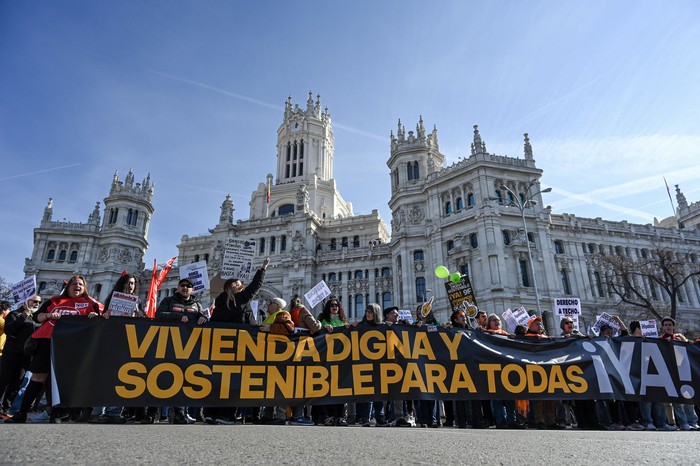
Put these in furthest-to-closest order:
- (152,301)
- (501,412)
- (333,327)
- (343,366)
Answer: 1. (152,301)
2. (501,412)
3. (333,327)
4. (343,366)

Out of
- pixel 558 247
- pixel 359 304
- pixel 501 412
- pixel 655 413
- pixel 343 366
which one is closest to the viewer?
pixel 343 366

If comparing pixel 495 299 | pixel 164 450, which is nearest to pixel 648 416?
pixel 164 450

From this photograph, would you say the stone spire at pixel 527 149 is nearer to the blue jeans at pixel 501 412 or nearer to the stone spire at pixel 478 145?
the stone spire at pixel 478 145

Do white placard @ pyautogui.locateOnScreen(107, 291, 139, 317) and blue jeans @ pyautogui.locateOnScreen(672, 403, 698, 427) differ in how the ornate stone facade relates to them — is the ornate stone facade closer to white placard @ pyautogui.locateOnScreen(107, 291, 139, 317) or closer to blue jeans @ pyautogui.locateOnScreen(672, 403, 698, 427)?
white placard @ pyautogui.locateOnScreen(107, 291, 139, 317)

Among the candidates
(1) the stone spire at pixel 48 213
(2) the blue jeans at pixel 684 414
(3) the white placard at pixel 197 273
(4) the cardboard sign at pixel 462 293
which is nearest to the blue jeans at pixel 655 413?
(2) the blue jeans at pixel 684 414

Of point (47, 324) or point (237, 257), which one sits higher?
point (237, 257)

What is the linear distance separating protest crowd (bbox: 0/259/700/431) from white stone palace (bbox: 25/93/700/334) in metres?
19.5

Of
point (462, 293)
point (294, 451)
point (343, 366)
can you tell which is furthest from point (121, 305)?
point (462, 293)

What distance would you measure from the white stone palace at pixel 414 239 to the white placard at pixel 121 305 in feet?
83.7

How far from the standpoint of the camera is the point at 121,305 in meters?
7.75

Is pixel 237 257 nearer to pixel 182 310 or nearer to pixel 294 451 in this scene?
pixel 182 310

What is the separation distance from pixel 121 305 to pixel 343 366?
430cm

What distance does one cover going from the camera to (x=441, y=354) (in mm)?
8188

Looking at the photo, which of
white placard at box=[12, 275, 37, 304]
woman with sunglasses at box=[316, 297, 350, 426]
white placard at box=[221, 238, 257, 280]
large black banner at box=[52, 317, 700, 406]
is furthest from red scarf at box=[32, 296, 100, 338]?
white placard at box=[12, 275, 37, 304]
